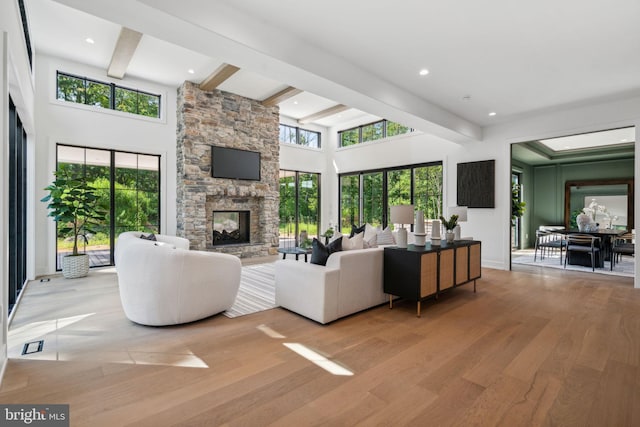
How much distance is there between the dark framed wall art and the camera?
653cm

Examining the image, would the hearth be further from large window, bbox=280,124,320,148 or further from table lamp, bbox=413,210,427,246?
table lamp, bbox=413,210,427,246

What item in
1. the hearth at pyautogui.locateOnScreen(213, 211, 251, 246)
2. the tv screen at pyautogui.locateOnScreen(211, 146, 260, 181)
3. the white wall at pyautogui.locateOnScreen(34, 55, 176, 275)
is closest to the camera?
the white wall at pyautogui.locateOnScreen(34, 55, 176, 275)

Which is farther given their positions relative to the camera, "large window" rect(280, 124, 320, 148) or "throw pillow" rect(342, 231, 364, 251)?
"large window" rect(280, 124, 320, 148)

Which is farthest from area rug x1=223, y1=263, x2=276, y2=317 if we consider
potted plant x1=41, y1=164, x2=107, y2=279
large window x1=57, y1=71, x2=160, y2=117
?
large window x1=57, y1=71, x2=160, y2=117

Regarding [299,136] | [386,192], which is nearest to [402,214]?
[386,192]

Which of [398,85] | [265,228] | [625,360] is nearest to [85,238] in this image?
[265,228]

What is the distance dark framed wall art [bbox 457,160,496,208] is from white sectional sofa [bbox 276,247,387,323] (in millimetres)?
3962

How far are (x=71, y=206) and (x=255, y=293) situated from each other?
3.54m

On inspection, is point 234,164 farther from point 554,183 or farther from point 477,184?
point 554,183

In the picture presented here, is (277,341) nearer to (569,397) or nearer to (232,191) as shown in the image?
(569,397)

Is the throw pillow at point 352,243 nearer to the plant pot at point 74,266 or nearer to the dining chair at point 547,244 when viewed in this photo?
the plant pot at point 74,266

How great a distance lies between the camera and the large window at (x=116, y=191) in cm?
594

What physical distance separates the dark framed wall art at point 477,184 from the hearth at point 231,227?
5.15 m

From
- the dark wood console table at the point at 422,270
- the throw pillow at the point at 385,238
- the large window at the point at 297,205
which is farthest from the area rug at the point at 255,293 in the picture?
→ the large window at the point at 297,205
